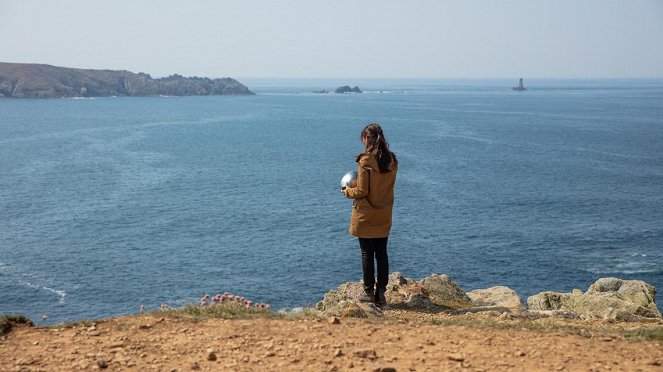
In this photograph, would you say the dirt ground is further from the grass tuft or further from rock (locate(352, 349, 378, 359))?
the grass tuft

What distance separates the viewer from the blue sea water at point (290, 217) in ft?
143

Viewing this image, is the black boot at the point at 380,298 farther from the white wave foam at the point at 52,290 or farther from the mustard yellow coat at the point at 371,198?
the white wave foam at the point at 52,290

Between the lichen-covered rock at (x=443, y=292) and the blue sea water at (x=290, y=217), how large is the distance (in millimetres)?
15133

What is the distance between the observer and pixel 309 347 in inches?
294

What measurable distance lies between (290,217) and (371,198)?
168ft

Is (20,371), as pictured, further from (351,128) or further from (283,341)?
(351,128)

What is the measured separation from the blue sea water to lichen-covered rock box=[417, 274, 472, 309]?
1513cm

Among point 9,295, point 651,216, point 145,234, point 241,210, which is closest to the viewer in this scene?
point 9,295

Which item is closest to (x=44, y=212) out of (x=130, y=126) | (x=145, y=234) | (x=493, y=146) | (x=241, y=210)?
(x=145, y=234)

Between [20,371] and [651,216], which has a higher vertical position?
[20,371]

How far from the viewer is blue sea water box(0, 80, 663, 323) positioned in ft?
143

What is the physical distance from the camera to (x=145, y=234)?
55688 millimetres

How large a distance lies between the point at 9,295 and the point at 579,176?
63.5 meters

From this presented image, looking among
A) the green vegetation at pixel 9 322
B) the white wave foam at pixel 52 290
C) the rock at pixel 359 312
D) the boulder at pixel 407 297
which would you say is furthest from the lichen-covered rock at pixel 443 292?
the white wave foam at pixel 52 290
